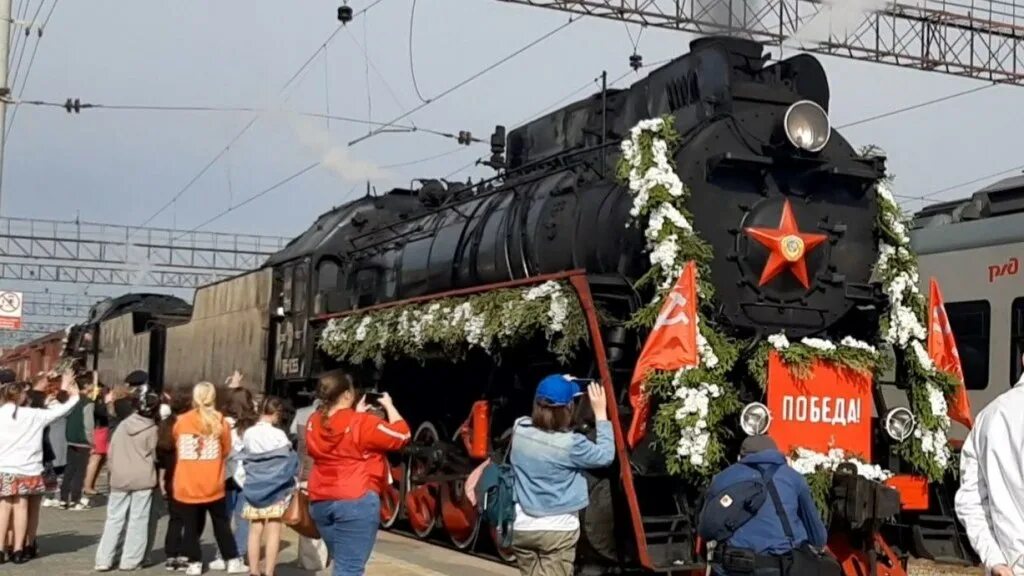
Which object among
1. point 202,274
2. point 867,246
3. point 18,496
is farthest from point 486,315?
point 202,274

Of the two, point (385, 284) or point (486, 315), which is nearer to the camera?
point (486, 315)

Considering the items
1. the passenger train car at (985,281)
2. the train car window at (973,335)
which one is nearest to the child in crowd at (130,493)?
the passenger train car at (985,281)

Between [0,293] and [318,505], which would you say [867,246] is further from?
[0,293]

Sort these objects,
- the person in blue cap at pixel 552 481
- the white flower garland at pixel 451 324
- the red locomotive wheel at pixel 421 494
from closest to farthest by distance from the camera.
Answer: the person in blue cap at pixel 552 481 < the white flower garland at pixel 451 324 < the red locomotive wheel at pixel 421 494

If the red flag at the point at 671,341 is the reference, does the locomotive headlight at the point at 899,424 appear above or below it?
below

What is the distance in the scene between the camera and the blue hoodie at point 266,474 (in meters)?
8.32


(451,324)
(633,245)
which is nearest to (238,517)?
(451,324)

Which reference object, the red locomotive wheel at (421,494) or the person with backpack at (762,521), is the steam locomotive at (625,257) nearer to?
the red locomotive wheel at (421,494)

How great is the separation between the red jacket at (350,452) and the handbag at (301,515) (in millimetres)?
1395

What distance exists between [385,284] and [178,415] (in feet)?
13.5

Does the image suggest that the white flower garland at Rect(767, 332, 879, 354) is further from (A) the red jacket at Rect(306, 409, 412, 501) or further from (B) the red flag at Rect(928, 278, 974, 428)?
(A) the red jacket at Rect(306, 409, 412, 501)

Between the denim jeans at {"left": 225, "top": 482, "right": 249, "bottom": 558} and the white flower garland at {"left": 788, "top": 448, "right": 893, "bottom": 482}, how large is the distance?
433 centimetres

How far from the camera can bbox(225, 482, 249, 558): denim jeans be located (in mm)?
9656

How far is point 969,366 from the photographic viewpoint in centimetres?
1180
